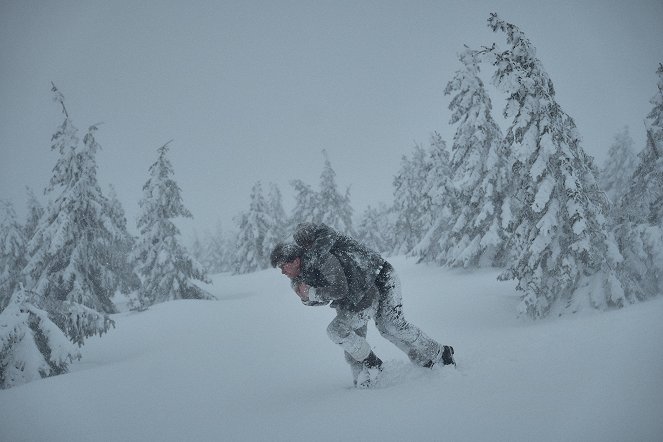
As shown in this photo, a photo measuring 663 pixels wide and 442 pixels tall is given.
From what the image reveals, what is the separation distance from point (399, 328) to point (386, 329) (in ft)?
0.63

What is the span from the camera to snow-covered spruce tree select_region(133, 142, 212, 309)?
20.6 m

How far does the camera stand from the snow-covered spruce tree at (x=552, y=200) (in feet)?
24.5

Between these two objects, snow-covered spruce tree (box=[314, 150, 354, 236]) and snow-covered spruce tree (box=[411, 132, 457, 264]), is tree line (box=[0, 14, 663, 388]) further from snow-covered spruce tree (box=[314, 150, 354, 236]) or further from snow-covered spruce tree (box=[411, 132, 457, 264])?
snow-covered spruce tree (box=[314, 150, 354, 236])

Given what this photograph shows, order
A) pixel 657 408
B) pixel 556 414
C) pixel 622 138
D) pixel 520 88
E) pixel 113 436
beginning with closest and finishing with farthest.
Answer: pixel 657 408 → pixel 556 414 → pixel 113 436 → pixel 520 88 → pixel 622 138

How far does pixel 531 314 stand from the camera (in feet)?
26.9

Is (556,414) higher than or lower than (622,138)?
lower

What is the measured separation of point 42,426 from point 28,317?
11.2 feet

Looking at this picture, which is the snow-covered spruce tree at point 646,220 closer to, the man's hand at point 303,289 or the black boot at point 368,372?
the black boot at point 368,372

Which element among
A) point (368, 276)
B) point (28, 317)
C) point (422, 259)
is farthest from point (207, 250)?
point (368, 276)

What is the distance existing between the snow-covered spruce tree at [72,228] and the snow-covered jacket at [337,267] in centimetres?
1525

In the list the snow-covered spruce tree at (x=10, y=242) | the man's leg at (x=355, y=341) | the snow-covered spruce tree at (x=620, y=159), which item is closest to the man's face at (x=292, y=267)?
the man's leg at (x=355, y=341)

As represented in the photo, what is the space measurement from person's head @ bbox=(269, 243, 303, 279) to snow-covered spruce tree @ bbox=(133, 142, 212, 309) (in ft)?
60.5

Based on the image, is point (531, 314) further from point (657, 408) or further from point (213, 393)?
point (213, 393)

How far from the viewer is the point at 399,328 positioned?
4.31 m
